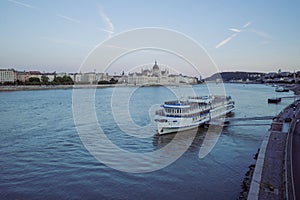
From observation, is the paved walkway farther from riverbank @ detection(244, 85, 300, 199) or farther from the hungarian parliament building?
the hungarian parliament building

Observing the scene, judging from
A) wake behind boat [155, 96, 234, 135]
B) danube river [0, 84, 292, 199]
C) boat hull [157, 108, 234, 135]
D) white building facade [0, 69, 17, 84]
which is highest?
white building facade [0, 69, 17, 84]

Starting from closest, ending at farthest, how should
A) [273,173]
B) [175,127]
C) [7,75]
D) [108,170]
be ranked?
[273,173], [108,170], [175,127], [7,75]

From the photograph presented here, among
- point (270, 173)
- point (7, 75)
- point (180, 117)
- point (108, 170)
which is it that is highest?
point (7, 75)

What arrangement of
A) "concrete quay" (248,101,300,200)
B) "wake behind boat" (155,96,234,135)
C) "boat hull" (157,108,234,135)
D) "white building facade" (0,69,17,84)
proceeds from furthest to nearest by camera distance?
"white building facade" (0,69,17,84) < "wake behind boat" (155,96,234,135) < "boat hull" (157,108,234,135) < "concrete quay" (248,101,300,200)

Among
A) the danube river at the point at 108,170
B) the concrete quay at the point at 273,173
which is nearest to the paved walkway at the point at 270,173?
the concrete quay at the point at 273,173

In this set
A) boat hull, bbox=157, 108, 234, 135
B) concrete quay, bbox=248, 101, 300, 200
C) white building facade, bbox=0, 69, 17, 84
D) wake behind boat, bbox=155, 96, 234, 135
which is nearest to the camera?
concrete quay, bbox=248, 101, 300, 200

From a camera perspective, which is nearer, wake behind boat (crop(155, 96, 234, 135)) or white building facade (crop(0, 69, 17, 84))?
wake behind boat (crop(155, 96, 234, 135))

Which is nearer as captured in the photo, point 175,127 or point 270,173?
point 270,173

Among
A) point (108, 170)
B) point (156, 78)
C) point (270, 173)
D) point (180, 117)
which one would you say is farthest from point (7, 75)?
point (270, 173)

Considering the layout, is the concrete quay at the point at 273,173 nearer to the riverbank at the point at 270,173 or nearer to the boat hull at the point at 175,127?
the riverbank at the point at 270,173

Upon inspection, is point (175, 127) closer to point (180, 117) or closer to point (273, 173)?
point (180, 117)

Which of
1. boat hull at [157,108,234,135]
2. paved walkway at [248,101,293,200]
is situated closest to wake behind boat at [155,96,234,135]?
boat hull at [157,108,234,135]

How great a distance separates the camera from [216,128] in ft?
43.8

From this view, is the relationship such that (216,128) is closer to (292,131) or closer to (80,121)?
(292,131)
